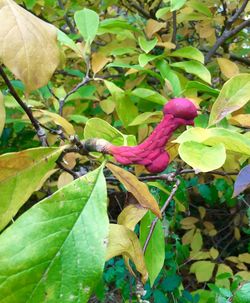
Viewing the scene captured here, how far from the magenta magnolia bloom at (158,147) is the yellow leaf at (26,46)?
0.42 ft

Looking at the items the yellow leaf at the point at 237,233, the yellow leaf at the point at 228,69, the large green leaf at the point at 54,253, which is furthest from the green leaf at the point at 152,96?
the yellow leaf at the point at 237,233

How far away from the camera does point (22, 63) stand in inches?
20.6

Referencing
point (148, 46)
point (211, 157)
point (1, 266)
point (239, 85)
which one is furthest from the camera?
point (148, 46)

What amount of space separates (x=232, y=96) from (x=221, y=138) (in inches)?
7.3

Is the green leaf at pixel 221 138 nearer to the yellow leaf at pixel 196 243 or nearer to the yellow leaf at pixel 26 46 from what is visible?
the yellow leaf at pixel 26 46

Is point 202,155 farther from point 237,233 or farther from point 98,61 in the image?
point 237,233

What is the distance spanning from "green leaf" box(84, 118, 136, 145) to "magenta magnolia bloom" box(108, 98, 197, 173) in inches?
4.9

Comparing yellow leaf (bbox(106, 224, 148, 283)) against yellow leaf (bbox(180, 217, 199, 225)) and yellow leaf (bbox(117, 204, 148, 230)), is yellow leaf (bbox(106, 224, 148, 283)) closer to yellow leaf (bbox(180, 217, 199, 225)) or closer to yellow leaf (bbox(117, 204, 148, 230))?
yellow leaf (bbox(117, 204, 148, 230))

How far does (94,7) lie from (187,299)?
4.06ft

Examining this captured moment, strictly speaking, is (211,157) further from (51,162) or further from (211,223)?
(211,223)

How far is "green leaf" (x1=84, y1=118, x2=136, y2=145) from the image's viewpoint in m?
0.73

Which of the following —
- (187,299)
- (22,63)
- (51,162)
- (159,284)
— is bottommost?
(187,299)

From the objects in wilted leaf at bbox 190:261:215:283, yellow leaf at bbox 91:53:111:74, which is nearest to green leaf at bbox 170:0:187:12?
yellow leaf at bbox 91:53:111:74

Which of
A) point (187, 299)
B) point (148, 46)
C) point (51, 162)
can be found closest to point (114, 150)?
point (51, 162)
